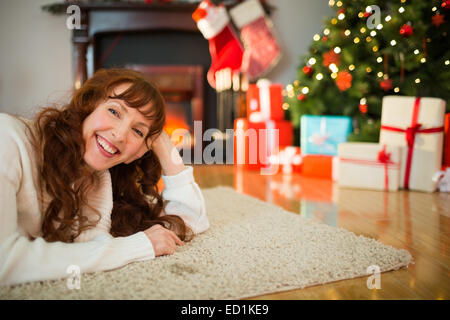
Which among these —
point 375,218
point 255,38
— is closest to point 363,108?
point 375,218

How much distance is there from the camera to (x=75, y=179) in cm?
102

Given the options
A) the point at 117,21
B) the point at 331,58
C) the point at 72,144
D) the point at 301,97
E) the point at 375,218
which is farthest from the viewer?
the point at 117,21

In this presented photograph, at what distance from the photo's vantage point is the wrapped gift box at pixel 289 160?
9.44ft

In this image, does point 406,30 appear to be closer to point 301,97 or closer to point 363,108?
point 363,108

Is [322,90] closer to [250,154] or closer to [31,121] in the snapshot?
[250,154]

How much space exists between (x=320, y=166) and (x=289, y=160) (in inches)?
10.1

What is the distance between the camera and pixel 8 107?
3600 millimetres

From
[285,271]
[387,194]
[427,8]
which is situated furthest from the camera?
[427,8]

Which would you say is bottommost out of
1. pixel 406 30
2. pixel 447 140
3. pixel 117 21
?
pixel 447 140

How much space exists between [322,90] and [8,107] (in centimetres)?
266

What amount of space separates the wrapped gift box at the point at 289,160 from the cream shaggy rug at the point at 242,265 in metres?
1.40

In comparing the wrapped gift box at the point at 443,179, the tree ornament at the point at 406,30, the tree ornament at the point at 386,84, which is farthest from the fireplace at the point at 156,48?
the wrapped gift box at the point at 443,179

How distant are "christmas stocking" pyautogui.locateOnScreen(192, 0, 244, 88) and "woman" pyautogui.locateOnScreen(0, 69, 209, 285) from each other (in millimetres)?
2554
